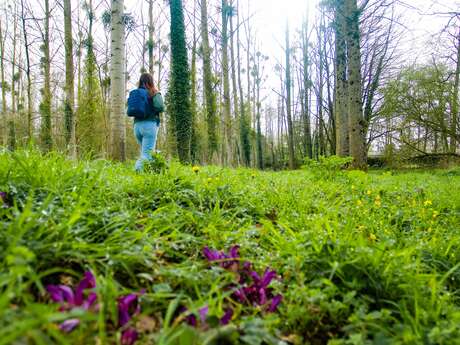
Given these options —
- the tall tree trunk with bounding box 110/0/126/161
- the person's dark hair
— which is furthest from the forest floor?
the tall tree trunk with bounding box 110/0/126/161

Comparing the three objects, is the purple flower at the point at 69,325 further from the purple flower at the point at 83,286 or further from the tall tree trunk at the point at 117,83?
the tall tree trunk at the point at 117,83

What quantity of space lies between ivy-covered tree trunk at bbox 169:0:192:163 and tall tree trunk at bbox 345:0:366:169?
496 cm

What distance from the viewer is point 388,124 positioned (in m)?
15.3

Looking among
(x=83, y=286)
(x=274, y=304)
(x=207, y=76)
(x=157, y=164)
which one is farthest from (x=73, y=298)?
(x=207, y=76)

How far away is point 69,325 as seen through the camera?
0.75m

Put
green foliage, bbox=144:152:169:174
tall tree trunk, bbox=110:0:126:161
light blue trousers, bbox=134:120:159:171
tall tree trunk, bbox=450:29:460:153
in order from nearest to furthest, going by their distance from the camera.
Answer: green foliage, bbox=144:152:169:174
light blue trousers, bbox=134:120:159:171
tall tree trunk, bbox=110:0:126:161
tall tree trunk, bbox=450:29:460:153

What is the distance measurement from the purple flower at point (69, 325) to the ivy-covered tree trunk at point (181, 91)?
7750 millimetres

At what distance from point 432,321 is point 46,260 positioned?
1.62 m

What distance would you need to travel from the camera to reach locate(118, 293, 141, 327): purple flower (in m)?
0.89

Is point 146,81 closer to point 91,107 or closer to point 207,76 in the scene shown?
point 207,76

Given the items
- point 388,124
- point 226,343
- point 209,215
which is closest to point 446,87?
point 388,124

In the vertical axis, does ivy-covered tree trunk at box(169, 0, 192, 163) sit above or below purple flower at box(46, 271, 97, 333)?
above

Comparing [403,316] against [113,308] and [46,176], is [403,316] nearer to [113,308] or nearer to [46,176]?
[113,308]

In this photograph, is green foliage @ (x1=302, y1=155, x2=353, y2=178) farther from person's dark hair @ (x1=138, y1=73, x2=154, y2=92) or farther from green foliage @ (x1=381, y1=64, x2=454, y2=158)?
green foliage @ (x1=381, y1=64, x2=454, y2=158)
